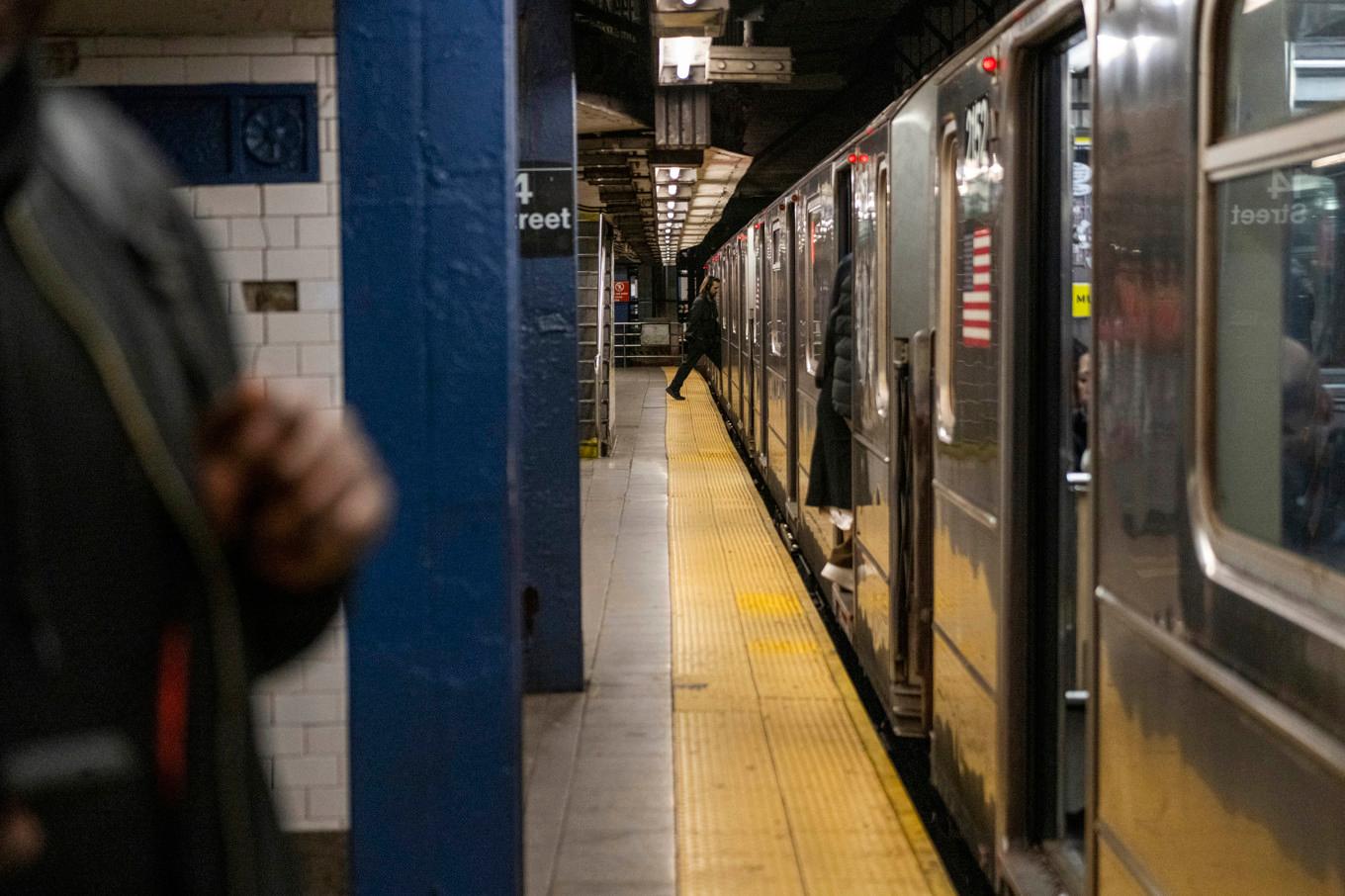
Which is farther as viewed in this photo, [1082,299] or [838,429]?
[838,429]

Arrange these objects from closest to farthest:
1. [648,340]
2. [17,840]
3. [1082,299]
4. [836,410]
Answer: [17,840] < [1082,299] < [836,410] < [648,340]

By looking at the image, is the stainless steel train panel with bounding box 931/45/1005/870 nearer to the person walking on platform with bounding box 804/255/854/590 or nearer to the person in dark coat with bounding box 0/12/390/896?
the person walking on platform with bounding box 804/255/854/590

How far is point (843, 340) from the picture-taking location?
6.59m

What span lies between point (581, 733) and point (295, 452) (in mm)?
4684

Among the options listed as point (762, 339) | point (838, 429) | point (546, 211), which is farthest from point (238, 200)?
point (762, 339)

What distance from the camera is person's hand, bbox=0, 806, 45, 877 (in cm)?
101

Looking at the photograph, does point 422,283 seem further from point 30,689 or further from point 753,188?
point 753,188

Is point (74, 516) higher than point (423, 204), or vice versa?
point (423, 204)

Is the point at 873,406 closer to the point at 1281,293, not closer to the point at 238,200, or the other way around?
the point at 238,200

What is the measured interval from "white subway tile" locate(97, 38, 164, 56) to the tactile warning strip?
102 inches

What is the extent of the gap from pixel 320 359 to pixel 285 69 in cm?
71

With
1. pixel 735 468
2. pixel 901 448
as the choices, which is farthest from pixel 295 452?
pixel 735 468

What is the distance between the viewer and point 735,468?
1421 cm

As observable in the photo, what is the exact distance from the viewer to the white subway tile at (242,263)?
3.71 m
